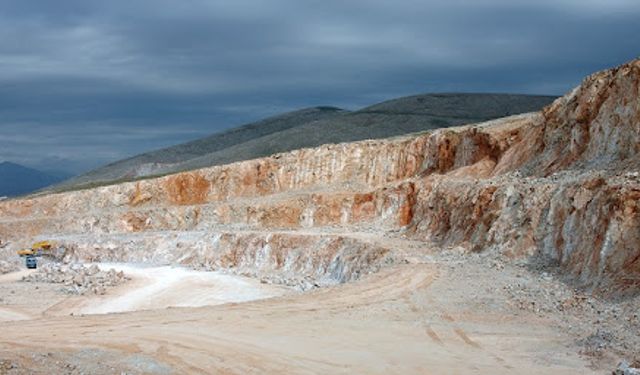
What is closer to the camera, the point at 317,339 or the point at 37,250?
the point at 317,339

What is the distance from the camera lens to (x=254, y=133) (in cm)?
17562

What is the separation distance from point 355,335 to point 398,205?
98.5 feet

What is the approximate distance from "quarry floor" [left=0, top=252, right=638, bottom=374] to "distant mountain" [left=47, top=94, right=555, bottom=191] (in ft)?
296

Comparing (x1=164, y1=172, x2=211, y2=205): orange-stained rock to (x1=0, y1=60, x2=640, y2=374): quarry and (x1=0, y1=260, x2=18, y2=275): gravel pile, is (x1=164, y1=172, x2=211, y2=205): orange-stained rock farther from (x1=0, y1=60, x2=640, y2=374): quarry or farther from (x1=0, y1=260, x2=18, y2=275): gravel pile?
(x1=0, y1=260, x2=18, y2=275): gravel pile

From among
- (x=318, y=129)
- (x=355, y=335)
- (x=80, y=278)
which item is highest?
(x=318, y=129)

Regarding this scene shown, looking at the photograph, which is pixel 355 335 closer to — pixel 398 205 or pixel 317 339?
pixel 317 339

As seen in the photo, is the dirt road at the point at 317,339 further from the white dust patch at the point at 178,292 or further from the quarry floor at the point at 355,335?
the white dust patch at the point at 178,292

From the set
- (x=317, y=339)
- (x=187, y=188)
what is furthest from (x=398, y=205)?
(x=317, y=339)

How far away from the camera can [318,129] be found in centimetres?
12850

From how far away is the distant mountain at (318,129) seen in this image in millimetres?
121125

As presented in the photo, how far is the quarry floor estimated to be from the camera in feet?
43.9

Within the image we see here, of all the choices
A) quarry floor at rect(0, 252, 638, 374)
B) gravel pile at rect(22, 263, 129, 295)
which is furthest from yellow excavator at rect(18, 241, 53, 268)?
quarry floor at rect(0, 252, 638, 374)

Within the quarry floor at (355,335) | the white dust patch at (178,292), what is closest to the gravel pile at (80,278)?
the white dust patch at (178,292)

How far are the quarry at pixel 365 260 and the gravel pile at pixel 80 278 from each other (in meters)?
0.18
